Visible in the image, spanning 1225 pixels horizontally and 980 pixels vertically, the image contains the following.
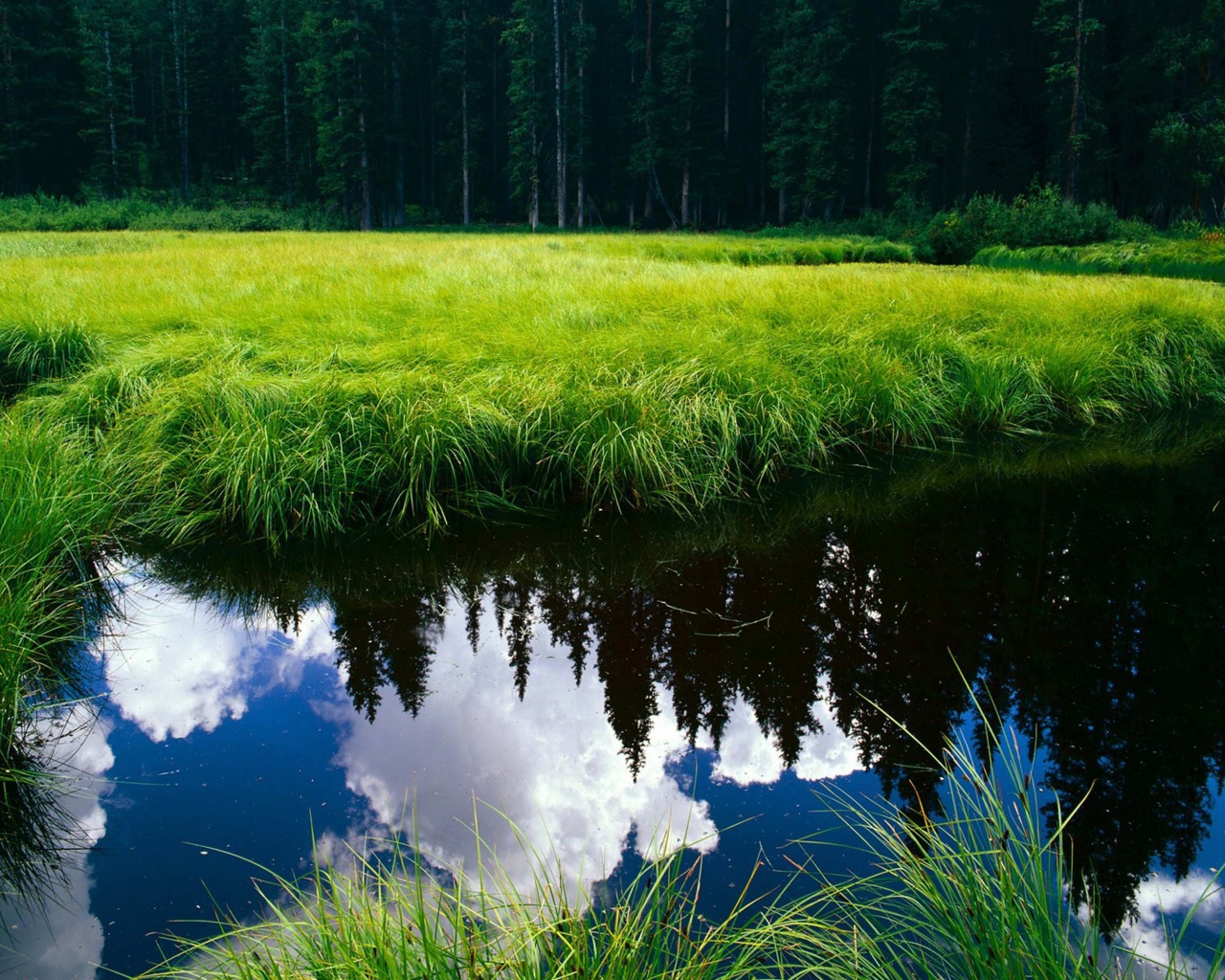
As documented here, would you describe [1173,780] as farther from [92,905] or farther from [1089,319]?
[1089,319]

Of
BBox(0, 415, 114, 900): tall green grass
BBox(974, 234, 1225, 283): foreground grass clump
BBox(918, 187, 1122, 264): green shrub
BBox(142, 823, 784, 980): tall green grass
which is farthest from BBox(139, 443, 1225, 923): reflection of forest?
BBox(918, 187, 1122, 264): green shrub

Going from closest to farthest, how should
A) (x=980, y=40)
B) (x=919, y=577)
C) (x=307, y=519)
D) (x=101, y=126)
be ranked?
1. (x=919, y=577)
2. (x=307, y=519)
3. (x=980, y=40)
4. (x=101, y=126)

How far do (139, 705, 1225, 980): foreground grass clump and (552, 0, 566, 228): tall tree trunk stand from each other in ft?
95.0

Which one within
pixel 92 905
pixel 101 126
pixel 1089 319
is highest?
pixel 101 126

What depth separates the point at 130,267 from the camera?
9.92 metres

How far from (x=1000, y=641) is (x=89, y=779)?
3322 mm

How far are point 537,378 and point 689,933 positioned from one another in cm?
389

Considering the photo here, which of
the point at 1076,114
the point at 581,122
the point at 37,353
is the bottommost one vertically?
the point at 37,353

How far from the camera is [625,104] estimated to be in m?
35.0

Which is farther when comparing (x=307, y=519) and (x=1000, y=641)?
(x=307, y=519)

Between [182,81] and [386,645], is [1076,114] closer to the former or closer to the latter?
[386,645]

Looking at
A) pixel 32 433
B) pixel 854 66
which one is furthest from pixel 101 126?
pixel 32 433

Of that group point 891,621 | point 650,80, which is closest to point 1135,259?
point 891,621

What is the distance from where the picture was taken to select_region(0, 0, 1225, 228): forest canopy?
24766mm
